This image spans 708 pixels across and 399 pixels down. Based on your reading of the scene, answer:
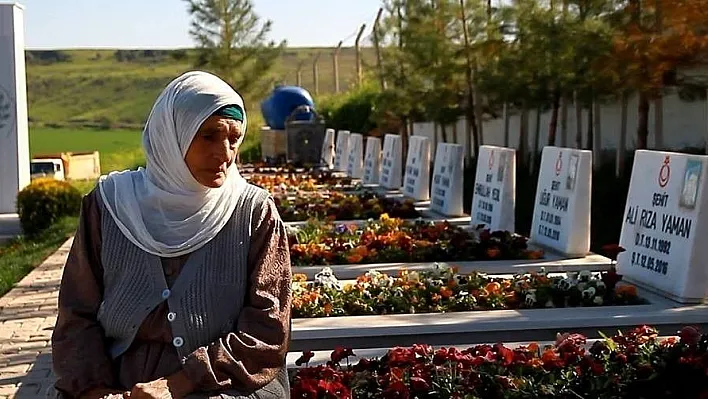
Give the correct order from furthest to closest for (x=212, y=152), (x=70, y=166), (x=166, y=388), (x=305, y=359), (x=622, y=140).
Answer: (x=70, y=166) < (x=622, y=140) < (x=305, y=359) < (x=212, y=152) < (x=166, y=388)

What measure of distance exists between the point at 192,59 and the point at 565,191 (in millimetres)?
26170

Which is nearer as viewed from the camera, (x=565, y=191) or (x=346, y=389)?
(x=346, y=389)

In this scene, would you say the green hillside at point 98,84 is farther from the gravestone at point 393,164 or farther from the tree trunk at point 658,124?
the tree trunk at point 658,124

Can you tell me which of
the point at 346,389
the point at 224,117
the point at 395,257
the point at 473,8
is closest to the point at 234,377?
the point at 224,117

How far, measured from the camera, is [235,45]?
114ft

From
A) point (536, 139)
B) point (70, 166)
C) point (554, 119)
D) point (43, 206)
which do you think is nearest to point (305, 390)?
point (554, 119)

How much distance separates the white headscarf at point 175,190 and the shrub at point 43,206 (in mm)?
14225

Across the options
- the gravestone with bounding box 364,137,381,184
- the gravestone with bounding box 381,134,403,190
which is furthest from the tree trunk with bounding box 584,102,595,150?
the gravestone with bounding box 364,137,381,184

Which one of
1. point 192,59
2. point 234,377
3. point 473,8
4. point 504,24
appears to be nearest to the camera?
point 234,377

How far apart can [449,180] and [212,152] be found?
31.8 ft

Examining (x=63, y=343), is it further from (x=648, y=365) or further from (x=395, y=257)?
(x=395, y=257)

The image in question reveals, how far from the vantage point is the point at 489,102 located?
19078mm

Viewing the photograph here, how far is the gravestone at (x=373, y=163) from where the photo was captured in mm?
18969

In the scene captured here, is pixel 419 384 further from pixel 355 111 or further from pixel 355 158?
pixel 355 111
